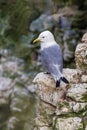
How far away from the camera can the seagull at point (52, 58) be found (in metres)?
6.64

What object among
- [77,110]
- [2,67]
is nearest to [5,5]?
[2,67]

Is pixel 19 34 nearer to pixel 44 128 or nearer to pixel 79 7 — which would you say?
pixel 79 7

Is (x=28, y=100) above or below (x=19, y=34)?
below

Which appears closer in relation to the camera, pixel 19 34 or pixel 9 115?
pixel 9 115

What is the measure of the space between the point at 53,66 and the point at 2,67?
241 inches

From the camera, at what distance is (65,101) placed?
6383 mm

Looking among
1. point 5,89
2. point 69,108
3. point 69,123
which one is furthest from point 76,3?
point 69,123

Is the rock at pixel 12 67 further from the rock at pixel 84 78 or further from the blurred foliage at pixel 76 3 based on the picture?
the rock at pixel 84 78

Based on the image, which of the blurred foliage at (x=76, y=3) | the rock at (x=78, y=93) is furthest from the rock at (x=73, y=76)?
the blurred foliage at (x=76, y=3)

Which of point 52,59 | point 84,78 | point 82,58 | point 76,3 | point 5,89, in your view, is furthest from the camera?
point 76,3

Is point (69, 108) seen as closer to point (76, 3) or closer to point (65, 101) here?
point (65, 101)

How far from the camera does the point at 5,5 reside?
14.0m

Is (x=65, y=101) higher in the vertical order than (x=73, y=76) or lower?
lower

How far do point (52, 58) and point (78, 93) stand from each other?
75 centimetres
